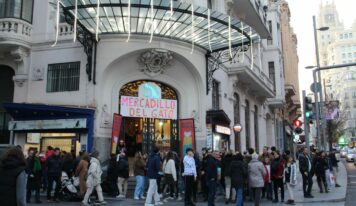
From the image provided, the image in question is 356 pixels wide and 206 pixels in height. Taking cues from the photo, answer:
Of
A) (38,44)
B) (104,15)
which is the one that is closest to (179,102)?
(104,15)

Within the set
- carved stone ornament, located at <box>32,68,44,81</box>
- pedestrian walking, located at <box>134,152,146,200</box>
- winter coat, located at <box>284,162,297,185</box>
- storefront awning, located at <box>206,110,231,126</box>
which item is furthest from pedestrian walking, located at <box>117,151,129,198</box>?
carved stone ornament, located at <box>32,68,44,81</box>

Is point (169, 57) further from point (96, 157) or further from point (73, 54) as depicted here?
point (96, 157)

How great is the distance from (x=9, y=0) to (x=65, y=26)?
9.72 feet

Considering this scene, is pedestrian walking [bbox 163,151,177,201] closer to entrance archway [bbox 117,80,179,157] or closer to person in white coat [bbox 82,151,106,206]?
person in white coat [bbox 82,151,106,206]

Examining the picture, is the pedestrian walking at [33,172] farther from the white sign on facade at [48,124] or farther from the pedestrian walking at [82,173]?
the white sign on facade at [48,124]

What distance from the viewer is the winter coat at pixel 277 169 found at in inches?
523

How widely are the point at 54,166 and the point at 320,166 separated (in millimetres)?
10436

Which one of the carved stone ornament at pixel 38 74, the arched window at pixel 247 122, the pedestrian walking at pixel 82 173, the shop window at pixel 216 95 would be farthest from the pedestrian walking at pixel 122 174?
the arched window at pixel 247 122

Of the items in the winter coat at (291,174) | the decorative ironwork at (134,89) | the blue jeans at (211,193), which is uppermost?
the decorative ironwork at (134,89)

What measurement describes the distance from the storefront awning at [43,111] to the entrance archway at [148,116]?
2.10 metres

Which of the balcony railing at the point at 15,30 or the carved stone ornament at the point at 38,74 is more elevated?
the balcony railing at the point at 15,30

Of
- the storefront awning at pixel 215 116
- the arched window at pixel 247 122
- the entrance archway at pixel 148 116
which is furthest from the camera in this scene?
the arched window at pixel 247 122

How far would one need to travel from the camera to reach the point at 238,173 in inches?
419

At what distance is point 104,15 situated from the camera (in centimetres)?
1595
